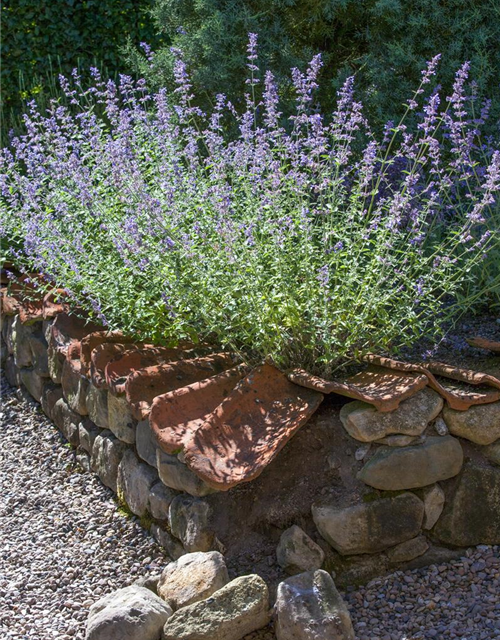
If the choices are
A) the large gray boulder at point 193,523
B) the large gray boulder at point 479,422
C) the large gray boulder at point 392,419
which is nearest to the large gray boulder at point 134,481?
the large gray boulder at point 193,523

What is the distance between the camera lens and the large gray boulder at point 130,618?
2.69 meters

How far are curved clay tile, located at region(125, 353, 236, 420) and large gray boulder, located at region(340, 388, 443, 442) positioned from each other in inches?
29.2

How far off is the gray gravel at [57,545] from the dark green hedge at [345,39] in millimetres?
2615

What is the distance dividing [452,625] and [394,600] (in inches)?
9.3

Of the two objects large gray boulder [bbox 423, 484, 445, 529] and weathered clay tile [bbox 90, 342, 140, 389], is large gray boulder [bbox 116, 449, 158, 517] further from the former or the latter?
large gray boulder [bbox 423, 484, 445, 529]

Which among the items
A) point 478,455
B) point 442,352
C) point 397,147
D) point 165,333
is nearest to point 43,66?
point 397,147

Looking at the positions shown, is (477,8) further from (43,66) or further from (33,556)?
(43,66)

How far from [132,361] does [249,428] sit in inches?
31.8

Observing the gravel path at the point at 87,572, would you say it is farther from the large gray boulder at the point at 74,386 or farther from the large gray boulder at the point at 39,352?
the large gray boulder at the point at 39,352

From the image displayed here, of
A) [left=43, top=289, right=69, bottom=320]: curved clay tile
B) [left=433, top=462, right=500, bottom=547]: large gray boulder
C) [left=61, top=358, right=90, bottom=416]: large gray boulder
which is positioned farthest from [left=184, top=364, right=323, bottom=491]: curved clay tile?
[left=43, top=289, right=69, bottom=320]: curved clay tile

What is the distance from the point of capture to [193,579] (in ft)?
9.41

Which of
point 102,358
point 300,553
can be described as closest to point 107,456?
point 102,358

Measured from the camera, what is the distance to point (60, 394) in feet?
15.3

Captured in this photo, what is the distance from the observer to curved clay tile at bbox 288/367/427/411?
301 centimetres
